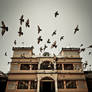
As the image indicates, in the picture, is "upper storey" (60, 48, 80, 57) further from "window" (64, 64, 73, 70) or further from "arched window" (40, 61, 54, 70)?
"arched window" (40, 61, 54, 70)

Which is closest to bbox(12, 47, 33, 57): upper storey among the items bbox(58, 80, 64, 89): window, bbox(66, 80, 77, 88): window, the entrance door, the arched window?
the arched window

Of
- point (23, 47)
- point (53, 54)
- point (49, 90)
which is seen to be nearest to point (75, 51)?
point (53, 54)

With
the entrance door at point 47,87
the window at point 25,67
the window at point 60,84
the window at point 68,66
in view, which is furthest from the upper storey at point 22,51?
the window at point 60,84

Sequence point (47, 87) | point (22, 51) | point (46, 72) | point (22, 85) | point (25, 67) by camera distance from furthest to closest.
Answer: point (22, 51) → point (47, 87) → point (25, 67) → point (46, 72) → point (22, 85)

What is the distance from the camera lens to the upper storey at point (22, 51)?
24.9 meters

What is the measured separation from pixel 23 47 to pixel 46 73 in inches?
382

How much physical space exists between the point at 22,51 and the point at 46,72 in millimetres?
8900

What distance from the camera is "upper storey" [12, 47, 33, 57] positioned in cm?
2491

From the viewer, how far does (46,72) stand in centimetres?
2198

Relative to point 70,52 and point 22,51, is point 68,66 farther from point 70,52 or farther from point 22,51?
point 22,51

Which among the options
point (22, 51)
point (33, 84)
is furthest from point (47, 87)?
point (22, 51)

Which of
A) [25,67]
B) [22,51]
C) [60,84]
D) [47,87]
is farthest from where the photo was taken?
[22,51]

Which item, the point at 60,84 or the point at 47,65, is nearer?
the point at 60,84

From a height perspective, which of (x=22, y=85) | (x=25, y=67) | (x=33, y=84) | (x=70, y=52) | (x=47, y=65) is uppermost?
(x=70, y=52)
